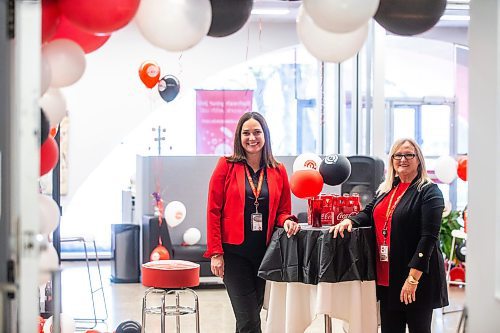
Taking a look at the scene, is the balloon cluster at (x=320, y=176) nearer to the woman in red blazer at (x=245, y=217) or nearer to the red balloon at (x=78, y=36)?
the woman in red blazer at (x=245, y=217)

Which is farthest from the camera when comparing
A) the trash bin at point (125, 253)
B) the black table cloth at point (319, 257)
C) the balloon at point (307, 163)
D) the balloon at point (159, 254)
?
the trash bin at point (125, 253)

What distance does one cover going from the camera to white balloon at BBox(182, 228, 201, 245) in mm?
8516

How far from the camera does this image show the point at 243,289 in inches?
157

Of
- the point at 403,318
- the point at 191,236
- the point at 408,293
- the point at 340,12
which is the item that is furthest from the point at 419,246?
the point at 191,236

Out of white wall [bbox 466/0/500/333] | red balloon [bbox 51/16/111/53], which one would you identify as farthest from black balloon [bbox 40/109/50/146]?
white wall [bbox 466/0/500/333]

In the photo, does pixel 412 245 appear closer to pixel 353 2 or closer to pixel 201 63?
pixel 353 2

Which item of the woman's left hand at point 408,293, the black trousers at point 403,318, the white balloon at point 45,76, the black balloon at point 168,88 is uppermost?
the black balloon at point 168,88

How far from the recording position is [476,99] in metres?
3.67

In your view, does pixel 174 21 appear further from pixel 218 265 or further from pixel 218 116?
pixel 218 116

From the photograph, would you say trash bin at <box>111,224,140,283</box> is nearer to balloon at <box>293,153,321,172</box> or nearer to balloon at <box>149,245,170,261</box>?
balloon at <box>149,245,170,261</box>

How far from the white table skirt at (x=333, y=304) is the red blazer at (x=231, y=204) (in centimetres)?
35

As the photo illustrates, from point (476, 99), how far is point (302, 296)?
1340 mm

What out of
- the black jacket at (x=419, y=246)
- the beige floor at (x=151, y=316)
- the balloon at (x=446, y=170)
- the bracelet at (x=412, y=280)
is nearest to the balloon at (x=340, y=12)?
the black jacket at (x=419, y=246)

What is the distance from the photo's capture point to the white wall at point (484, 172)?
3539 mm
